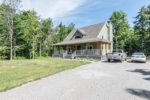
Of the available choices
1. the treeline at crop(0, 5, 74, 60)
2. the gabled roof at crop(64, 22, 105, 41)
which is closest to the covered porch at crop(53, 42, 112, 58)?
the gabled roof at crop(64, 22, 105, 41)

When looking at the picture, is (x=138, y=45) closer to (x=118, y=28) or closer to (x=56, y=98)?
(x=118, y=28)

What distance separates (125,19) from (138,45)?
12978 millimetres

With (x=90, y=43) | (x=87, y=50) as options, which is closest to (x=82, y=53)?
(x=87, y=50)

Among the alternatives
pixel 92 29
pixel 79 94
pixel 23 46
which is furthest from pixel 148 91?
pixel 23 46

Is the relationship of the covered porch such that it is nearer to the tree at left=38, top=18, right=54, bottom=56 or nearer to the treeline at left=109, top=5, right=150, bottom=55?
the tree at left=38, top=18, right=54, bottom=56

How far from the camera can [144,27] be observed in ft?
140

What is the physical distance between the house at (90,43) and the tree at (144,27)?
892 centimetres

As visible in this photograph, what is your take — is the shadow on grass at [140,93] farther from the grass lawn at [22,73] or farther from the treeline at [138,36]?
the treeline at [138,36]

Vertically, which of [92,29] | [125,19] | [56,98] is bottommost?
[56,98]

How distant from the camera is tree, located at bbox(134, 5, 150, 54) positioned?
41.1 metres

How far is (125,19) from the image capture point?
53125mm

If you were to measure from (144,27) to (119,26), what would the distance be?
10475 millimetres

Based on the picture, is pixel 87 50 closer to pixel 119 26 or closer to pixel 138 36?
pixel 138 36

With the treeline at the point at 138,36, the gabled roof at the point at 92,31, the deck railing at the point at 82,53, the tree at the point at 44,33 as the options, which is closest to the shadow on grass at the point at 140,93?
the deck railing at the point at 82,53
